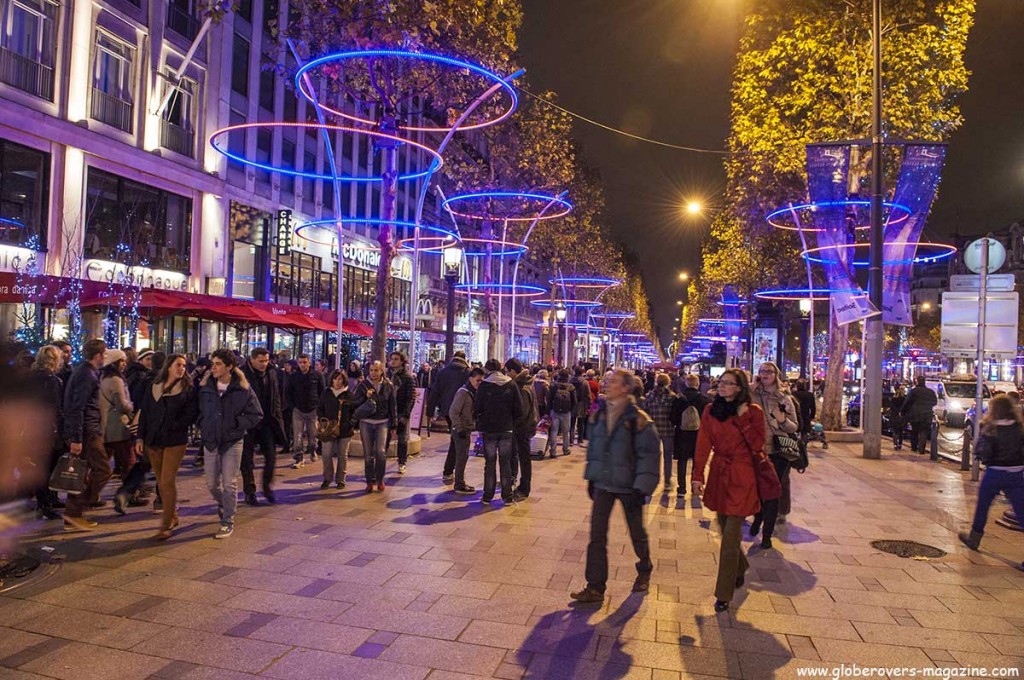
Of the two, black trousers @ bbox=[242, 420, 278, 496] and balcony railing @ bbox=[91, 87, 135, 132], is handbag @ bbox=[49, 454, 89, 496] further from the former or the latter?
balcony railing @ bbox=[91, 87, 135, 132]

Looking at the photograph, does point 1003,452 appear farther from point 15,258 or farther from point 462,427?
point 15,258

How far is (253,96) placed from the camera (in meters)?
28.2

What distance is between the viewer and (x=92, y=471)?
8.09m

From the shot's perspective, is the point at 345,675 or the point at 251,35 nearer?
the point at 345,675

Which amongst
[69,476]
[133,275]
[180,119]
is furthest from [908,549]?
[180,119]

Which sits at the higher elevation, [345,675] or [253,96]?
[253,96]

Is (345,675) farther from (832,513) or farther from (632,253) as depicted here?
(632,253)

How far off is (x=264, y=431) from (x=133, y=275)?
14.6 meters

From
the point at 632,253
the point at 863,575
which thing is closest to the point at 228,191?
the point at 863,575

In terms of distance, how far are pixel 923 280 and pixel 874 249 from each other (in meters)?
113

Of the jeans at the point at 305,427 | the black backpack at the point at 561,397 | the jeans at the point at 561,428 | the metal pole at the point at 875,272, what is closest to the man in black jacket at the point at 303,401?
the jeans at the point at 305,427

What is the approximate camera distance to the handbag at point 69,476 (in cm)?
725

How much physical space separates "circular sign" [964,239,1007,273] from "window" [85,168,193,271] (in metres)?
20.6

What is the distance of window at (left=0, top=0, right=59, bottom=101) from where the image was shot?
17578 mm
